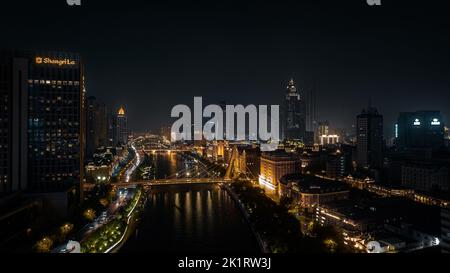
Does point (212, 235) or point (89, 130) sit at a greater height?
point (89, 130)

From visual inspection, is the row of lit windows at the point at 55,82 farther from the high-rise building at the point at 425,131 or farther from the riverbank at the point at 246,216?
the high-rise building at the point at 425,131

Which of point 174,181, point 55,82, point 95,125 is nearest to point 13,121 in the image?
point 55,82

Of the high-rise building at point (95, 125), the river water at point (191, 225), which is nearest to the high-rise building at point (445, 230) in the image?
the river water at point (191, 225)

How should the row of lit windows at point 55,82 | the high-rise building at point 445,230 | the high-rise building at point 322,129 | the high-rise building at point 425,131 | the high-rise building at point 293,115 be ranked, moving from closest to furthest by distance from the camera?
the high-rise building at point 445,230 < the row of lit windows at point 55,82 < the high-rise building at point 425,131 < the high-rise building at point 293,115 < the high-rise building at point 322,129

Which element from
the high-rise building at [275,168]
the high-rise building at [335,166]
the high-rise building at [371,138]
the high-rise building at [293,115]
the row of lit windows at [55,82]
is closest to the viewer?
the row of lit windows at [55,82]
